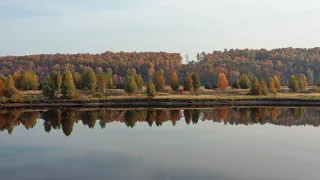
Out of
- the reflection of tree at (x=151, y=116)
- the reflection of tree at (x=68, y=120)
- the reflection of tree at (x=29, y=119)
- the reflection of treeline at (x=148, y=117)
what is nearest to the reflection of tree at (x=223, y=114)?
the reflection of treeline at (x=148, y=117)

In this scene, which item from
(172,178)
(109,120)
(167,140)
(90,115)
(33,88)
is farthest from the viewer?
→ (33,88)

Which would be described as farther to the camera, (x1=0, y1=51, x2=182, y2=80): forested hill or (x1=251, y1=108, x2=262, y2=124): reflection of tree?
(x1=0, y1=51, x2=182, y2=80): forested hill

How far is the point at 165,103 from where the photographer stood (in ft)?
262

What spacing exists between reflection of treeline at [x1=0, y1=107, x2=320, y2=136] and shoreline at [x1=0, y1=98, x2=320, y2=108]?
6.55m

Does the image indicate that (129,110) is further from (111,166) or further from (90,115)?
(111,166)

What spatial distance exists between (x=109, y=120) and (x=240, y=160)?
3033cm

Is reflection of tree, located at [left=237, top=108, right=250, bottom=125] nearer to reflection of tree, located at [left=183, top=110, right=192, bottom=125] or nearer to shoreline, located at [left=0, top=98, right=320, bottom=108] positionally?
reflection of tree, located at [left=183, top=110, right=192, bottom=125]

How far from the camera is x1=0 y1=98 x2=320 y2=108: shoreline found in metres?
77.9

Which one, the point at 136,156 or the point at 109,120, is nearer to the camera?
the point at 136,156

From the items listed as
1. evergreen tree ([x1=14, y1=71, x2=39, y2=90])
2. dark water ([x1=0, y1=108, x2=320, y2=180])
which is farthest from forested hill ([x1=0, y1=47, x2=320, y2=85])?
dark water ([x1=0, y1=108, x2=320, y2=180])

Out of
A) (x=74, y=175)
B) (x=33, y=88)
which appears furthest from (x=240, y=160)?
(x=33, y=88)

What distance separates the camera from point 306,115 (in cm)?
6188

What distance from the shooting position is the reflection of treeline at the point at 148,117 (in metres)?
54.1

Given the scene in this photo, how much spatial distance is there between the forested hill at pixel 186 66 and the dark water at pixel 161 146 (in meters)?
82.5
